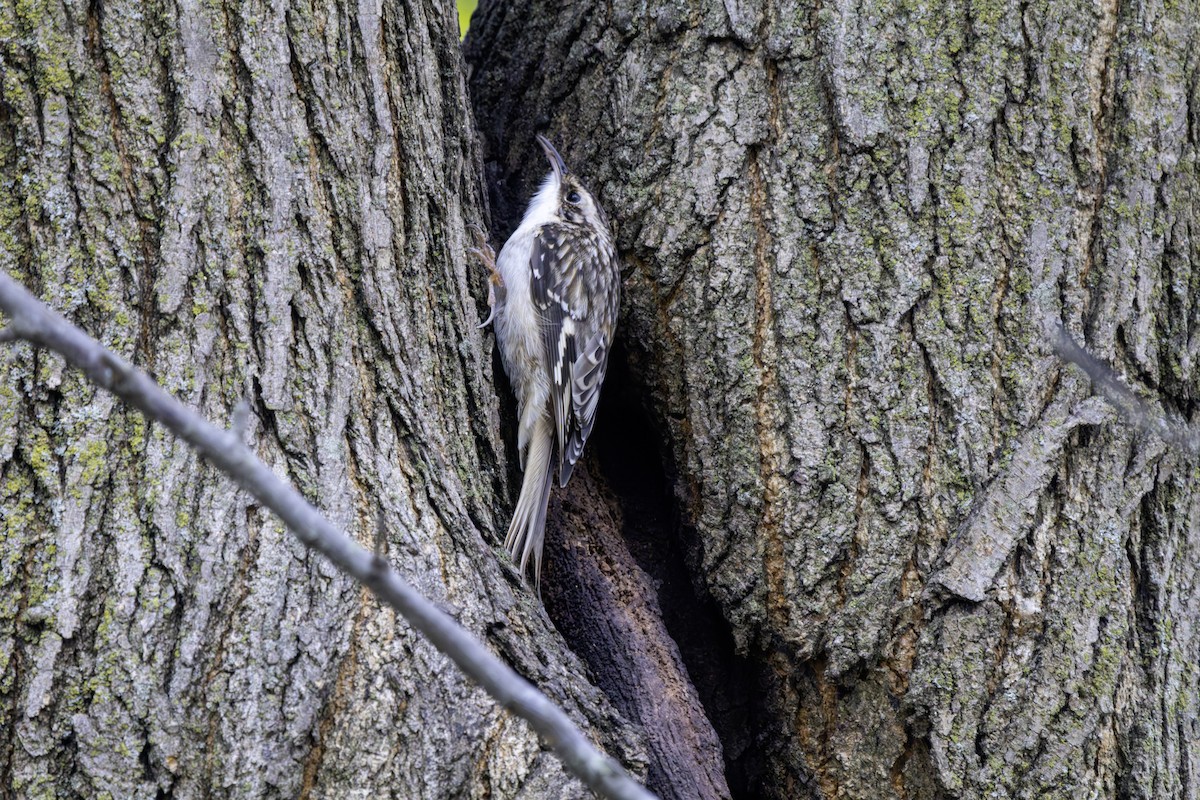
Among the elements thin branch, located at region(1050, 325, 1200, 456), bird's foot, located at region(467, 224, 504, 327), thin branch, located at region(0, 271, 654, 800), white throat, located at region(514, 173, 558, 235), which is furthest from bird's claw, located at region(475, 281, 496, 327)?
thin branch, located at region(0, 271, 654, 800)

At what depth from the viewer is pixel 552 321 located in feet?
11.9

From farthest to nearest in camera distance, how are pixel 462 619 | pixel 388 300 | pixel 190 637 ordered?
pixel 388 300
pixel 462 619
pixel 190 637

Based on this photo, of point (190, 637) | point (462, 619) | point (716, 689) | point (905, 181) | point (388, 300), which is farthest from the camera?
point (716, 689)

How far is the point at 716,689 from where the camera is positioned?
9.04 feet

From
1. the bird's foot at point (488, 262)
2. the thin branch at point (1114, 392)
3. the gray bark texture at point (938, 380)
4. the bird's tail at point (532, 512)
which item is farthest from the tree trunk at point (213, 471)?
the thin branch at point (1114, 392)

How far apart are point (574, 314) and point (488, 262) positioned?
0.63m

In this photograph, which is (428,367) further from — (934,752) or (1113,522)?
(1113,522)

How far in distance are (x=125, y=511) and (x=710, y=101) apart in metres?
1.59

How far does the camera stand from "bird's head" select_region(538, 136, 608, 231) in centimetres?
298

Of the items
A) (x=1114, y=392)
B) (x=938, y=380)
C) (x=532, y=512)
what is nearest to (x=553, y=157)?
(x=532, y=512)

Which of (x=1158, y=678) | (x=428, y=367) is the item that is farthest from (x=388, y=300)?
(x=1158, y=678)

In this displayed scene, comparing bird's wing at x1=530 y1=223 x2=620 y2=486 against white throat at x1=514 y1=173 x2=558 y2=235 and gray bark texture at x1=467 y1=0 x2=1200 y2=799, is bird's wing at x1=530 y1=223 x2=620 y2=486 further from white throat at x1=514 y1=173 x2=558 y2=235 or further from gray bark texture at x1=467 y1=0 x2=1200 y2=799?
gray bark texture at x1=467 y1=0 x2=1200 y2=799

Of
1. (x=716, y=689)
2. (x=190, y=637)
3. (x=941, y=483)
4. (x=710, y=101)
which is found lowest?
(x=716, y=689)

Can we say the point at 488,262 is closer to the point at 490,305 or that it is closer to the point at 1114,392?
the point at 490,305
